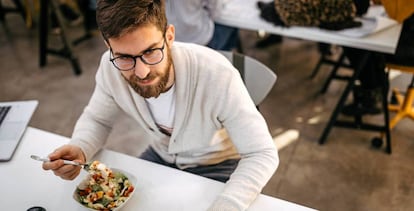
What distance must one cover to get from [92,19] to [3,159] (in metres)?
2.48

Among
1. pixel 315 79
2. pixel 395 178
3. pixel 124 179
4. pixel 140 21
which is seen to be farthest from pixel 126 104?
pixel 315 79

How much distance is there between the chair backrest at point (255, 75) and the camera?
1460mm

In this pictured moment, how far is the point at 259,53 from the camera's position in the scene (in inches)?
123

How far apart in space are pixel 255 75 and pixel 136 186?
21.9 inches

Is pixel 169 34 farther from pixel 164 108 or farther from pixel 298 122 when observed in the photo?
pixel 298 122

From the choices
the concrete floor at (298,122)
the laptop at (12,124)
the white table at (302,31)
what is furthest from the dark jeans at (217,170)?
the white table at (302,31)

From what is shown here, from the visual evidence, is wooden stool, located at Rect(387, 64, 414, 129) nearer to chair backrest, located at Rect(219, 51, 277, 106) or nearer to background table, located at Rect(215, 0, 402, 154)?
background table, located at Rect(215, 0, 402, 154)

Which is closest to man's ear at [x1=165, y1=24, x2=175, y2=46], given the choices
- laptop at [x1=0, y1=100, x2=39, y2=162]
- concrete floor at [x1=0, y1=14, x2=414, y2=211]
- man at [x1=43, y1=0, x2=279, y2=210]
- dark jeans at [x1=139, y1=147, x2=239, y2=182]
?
man at [x1=43, y1=0, x2=279, y2=210]

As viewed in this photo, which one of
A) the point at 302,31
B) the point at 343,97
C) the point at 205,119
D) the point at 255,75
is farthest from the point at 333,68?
the point at 205,119

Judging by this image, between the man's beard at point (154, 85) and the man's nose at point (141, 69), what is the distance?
2cm

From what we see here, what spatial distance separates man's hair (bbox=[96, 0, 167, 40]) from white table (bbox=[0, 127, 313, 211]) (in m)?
0.41

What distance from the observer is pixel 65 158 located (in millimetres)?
1274

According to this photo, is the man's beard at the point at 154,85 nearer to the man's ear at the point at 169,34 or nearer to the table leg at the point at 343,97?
the man's ear at the point at 169,34

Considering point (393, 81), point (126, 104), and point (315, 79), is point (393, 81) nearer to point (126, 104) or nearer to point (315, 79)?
point (315, 79)
